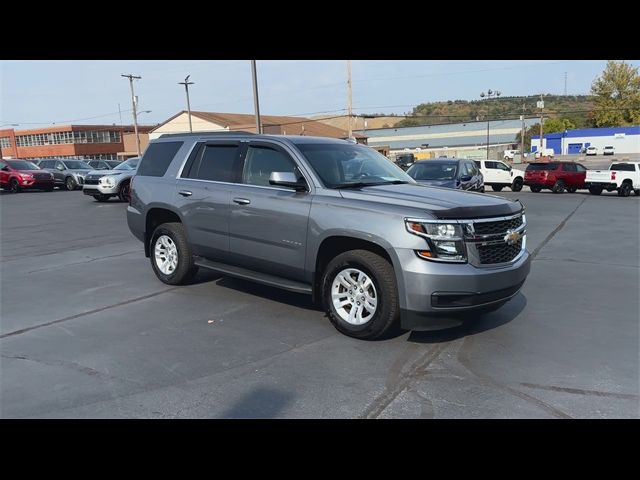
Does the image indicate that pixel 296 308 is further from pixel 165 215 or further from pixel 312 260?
pixel 165 215

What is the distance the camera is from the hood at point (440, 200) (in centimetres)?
455

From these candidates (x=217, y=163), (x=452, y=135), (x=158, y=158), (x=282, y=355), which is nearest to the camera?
(x=282, y=355)

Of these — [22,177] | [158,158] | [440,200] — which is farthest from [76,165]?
[440,200]

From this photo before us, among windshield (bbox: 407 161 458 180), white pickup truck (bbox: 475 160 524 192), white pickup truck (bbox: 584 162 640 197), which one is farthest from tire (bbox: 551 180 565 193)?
windshield (bbox: 407 161 458 180)

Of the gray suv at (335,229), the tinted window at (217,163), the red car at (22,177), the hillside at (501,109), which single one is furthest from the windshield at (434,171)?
the hillside at (501,109)

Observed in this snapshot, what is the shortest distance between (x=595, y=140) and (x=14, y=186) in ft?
270

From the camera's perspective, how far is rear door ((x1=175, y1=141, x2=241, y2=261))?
20.0 ft

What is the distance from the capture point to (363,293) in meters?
4.89

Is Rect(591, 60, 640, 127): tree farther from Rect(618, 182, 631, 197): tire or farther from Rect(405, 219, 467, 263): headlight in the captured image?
Rect(405, 219, 467, 263): headlight

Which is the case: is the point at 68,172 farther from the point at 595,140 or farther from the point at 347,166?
the point at 595,140

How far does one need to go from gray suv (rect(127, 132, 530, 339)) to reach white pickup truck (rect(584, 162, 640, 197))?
23.4m

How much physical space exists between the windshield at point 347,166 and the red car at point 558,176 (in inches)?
934

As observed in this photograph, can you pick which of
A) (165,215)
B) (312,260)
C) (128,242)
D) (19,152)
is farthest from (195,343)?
(19,152)
